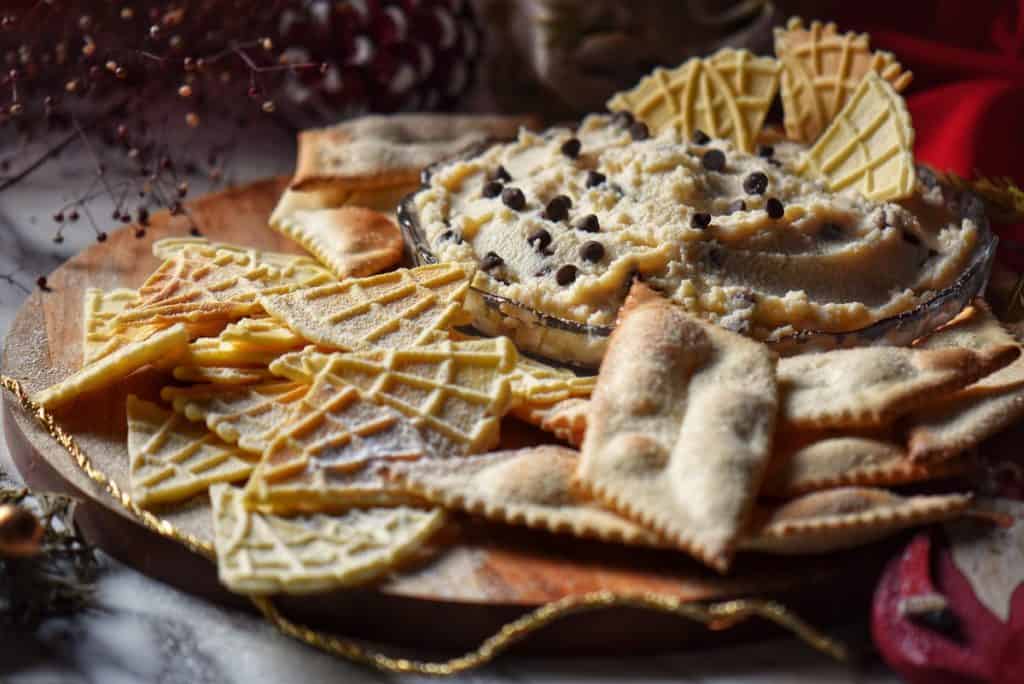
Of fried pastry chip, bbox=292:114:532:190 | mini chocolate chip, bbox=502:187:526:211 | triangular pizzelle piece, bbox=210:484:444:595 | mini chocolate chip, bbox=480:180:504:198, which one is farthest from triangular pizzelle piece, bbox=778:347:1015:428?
fried pastry chip, bbox=292:114:532:190

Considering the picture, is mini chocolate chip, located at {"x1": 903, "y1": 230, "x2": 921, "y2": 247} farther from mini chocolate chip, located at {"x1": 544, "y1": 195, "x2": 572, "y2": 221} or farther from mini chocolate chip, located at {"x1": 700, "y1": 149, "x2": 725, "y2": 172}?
mini chocolate chip, located at {"x1": 544, "y1": 195, "x2": 572, "y2": 221}

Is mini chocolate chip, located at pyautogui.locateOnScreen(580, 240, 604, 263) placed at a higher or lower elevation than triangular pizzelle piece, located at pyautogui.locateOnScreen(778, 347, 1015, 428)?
higher

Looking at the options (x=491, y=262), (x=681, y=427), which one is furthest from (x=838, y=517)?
(x=491, y=262)

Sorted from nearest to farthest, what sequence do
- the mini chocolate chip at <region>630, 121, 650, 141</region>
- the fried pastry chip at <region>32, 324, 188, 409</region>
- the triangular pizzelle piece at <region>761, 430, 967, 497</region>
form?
the triangular pizzelle piece at <region>761, 430, 967, 497</region> → the fried pastry chip at <region>32, 324, 188, 409</region> → the mini chocolate chip at <region>630, 121, 650, 141</region>

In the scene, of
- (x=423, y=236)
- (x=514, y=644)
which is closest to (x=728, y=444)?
(x=514, y=644)

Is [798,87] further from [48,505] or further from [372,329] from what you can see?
[48,505]

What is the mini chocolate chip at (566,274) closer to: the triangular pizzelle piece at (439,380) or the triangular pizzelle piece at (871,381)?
the triangular pizzelle piece at (439,380)

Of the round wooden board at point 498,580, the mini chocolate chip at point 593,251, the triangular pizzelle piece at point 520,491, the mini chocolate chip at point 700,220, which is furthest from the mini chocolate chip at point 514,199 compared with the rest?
the round wooden board at point 498,580
